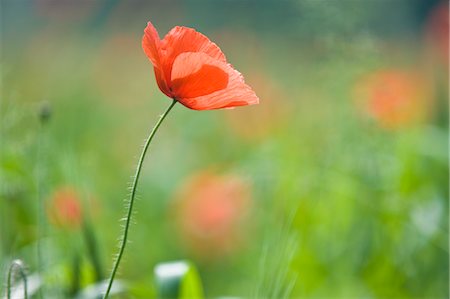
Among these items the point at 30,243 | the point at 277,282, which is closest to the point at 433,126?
the point at 30,243

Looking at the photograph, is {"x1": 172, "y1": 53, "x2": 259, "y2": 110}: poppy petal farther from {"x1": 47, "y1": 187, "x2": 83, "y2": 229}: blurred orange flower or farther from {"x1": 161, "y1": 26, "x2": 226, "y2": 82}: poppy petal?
{"x1": 47, "y1": 187, "x2": 83, "y2": 229}: blurred orange flower

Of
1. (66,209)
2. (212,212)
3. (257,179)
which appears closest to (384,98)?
(257,179)

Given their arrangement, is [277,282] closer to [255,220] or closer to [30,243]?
[30,243]

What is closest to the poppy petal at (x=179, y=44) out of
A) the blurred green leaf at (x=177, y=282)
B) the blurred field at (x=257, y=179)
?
the blurred field at (x=257, y=179)

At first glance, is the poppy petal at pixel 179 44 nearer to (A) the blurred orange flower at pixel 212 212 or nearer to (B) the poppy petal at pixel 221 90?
(B) the poppy petal at pixel 221 90

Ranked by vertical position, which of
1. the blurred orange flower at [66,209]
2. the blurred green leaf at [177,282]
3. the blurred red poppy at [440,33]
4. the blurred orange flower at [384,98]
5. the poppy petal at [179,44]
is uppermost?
the poppy petal at [179,44]

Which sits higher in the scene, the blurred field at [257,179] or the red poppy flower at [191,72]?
the red poppy flower at [191,72]
